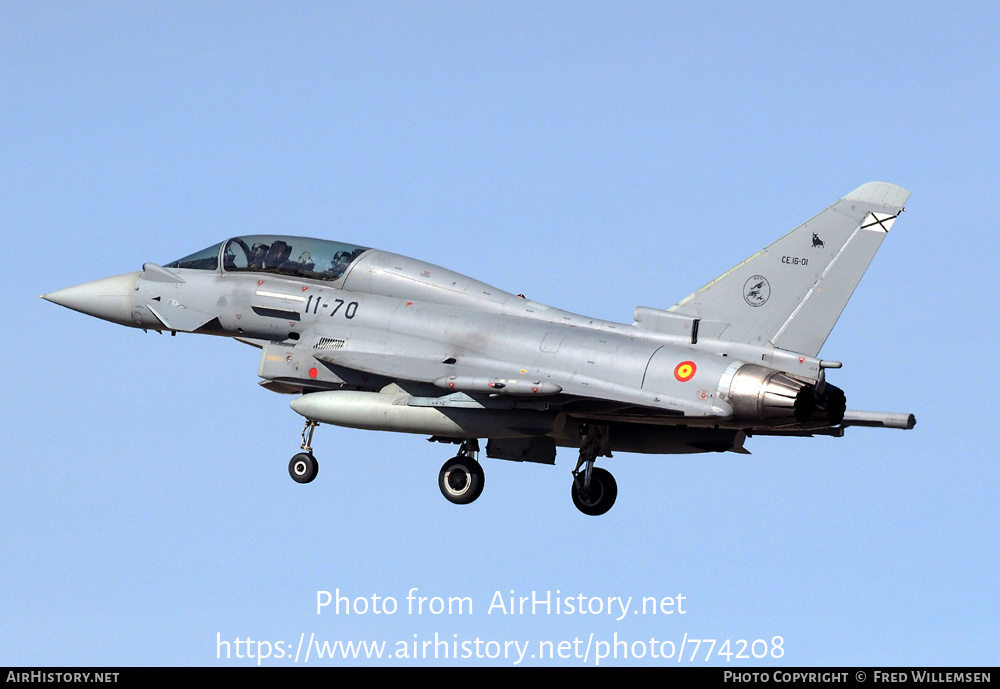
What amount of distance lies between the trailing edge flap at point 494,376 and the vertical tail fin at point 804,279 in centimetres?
150

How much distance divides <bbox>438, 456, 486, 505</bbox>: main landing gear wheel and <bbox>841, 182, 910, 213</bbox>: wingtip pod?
6.82 m

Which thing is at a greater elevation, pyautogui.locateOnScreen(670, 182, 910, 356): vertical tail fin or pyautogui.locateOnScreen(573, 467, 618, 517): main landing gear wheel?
pyautogui.locateOnScreen(670, 182, 910, 356): vertical tail fin

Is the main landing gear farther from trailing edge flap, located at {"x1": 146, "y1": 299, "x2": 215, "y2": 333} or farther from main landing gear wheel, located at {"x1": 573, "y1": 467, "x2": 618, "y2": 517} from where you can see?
trailing edge flap, located at {"x1": 146, "y1": 299, "x2": 215, "y2": 333}

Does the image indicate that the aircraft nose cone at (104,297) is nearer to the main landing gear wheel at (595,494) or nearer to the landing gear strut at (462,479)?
the landing gear strut at (462,479)

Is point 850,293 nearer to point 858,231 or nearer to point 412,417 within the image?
point 858,231

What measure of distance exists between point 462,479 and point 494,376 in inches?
81.6

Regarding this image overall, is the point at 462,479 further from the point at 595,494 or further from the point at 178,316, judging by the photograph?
the point at 178,316

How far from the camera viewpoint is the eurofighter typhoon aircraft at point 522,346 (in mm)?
22531

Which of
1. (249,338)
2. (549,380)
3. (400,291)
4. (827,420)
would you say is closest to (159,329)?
(249,338)

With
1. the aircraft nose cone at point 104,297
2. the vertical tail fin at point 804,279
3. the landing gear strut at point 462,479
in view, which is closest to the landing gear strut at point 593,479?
the landing gear strut at point 462,479

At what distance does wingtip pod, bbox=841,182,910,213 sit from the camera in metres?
23.3

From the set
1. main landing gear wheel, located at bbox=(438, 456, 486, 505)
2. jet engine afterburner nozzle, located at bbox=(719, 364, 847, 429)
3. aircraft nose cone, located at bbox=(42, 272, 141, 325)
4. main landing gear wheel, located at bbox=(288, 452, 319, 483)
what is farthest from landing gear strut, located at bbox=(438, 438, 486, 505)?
aircraft nose cone, located at bbox=(42, 272, 141, 325)

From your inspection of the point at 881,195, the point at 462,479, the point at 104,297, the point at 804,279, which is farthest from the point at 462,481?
the point at 881,195
